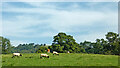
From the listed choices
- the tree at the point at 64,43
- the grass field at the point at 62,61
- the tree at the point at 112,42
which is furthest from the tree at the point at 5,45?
the grass field at the point at 62,61

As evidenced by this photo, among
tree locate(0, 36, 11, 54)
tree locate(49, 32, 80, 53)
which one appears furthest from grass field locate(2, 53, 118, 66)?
tree locate(0, 36, 11, 54)

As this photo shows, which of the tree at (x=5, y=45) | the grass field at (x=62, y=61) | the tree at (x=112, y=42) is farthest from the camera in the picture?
the tree at (x=5, y=45)

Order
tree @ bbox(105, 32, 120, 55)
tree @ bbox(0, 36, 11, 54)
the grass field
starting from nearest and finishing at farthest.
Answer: the grass field
tree @ bbox(105, 32, 120, 55)
tree @ bbox(0, 36, 11, 54)

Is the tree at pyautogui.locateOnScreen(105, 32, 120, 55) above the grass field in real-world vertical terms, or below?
above

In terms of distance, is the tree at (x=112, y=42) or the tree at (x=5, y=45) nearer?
the tree at (x=112, y=42)

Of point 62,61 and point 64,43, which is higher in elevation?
point 64,43

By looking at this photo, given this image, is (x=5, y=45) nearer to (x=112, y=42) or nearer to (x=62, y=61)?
(x=112, y=42)

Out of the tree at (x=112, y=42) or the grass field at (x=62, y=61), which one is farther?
the tree at (x=112, y=42)

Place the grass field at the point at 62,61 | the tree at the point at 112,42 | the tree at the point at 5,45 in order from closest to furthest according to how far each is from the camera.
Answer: the grass field at the point at 62,61
the tree at the point at 112,42
the tree at the point at 5,45

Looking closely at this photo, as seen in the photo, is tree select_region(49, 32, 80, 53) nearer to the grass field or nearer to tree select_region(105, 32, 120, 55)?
tree select_region(105, 32, 120, 55)

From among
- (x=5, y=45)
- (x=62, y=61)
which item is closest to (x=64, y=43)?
(x=5, y=45)

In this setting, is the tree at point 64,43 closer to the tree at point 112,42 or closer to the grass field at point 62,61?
the tree at point 112,42

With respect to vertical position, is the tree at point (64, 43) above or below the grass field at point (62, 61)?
above

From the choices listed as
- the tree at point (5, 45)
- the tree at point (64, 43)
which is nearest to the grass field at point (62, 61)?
the tree at point (64, 43)
